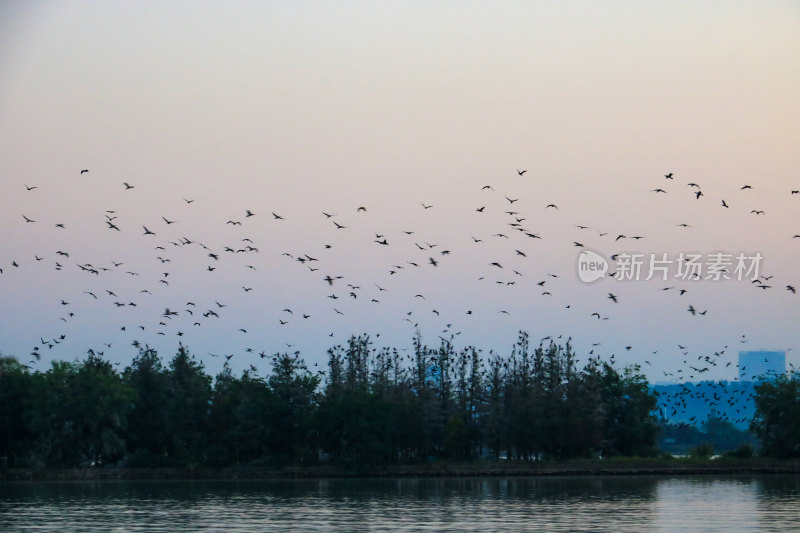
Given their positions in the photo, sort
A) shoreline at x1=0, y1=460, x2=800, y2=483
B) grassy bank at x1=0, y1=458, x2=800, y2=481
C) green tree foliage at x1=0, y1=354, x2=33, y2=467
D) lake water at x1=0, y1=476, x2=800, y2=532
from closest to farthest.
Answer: lake water at x1=0, y1=476, x2=800, y2=532 < shoreline at x1=0, y1=460, x2=800, y2=483 < grassy bank at x1=0, y1=458, x2=800, y2=481 < green tree foliage at x1=0, y1=354, x2=33, y2=467

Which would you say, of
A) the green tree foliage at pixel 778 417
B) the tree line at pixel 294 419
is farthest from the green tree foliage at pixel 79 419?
the green tree foliage at pixel 778 417

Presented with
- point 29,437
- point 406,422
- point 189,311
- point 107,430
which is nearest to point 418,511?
point 189,311

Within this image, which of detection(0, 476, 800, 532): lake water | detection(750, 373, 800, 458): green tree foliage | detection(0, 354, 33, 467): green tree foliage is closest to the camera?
detection(0, 476, 800, 532): lake water

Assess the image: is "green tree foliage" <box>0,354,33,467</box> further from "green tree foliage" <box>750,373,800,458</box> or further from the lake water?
"green tree foliage" <box>750,373,800,458</box>

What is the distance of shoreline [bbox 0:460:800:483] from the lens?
9925 centimetres

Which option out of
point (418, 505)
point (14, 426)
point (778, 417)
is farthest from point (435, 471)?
point (14, 426)

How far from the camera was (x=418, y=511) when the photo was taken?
62.2 m

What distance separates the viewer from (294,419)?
106 metres

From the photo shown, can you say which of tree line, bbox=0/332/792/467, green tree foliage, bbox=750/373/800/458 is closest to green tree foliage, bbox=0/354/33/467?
tree line, bbox=0/332/792/467

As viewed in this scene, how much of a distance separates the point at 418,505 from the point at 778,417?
4915 centimetres

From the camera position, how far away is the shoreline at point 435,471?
99250 millimetres

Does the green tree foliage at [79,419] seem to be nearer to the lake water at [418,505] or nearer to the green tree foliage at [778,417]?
the lake water at [418,505]

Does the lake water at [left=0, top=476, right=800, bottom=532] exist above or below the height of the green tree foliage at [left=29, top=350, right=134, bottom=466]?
below

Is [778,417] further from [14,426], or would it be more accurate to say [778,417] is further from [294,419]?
[14,426]
